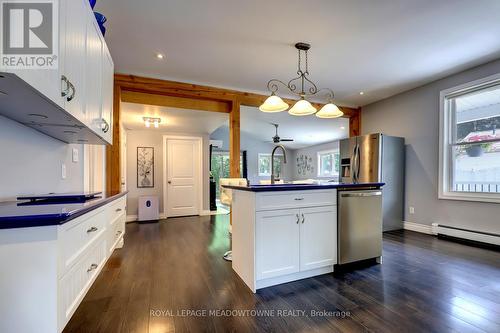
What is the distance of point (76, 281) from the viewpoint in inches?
40.2

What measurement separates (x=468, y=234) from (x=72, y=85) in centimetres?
485

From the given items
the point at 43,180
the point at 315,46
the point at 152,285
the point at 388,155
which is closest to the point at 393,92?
the point at 388,155

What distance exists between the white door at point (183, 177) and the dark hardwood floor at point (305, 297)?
281 centimetres

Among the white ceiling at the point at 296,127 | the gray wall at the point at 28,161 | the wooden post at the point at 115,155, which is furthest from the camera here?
the white ceiling at the point at 296,127

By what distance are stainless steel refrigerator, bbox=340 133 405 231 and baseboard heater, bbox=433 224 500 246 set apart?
0.63m

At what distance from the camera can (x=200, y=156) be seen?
19.9ft

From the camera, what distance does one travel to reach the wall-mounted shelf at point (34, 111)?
936 mm

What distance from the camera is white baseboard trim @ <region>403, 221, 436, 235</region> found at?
12.7 feet

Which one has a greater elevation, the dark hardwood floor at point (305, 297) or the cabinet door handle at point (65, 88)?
the cabinet door handle at point (65, 88)

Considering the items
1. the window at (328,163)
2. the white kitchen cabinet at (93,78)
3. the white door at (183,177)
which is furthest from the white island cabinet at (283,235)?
the window at (328,163)

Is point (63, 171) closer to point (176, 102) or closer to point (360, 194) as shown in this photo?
point (176, 102)

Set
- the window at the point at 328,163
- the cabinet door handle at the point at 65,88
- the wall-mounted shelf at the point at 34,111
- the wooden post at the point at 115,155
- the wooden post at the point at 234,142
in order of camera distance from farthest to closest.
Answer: the window at the point at 328,163 → the wooden post at the point at 234,142 → the wooden post at the point at 115,155 → the cabinet door handle at the point at 65,88 → the wall-mounted shelf at the point at 34,111

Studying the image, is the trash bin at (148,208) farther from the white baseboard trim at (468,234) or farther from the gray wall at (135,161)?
the white baseboard trim at (468,234)

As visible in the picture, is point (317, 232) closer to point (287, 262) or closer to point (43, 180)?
point (287, 262)
